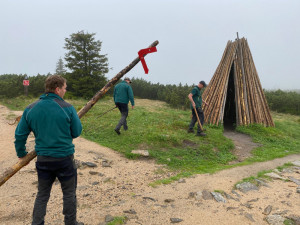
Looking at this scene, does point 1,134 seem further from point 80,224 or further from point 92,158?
point 80,224

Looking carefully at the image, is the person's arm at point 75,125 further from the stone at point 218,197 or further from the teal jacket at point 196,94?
the teal jacket at point 196,94

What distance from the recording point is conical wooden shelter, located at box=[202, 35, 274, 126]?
8773mm

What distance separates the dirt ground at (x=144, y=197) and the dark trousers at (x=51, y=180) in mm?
547

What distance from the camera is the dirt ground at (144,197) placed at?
115 inches

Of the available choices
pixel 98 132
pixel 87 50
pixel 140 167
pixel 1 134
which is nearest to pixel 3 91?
pixel 87 50

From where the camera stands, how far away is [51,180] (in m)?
2.34

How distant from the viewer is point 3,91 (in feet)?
A: 50.9

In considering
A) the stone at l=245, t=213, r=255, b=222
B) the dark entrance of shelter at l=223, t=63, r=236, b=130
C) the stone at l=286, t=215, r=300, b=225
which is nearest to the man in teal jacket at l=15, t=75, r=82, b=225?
the stone at l=245, t=213, r=255, b=222

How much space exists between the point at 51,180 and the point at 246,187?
129 inches

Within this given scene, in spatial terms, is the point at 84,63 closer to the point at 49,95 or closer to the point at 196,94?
the point at 196,94

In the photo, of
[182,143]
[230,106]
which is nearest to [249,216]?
[182,143]

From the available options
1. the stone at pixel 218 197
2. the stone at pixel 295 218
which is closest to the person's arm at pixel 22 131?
the stone at pixel 218 197

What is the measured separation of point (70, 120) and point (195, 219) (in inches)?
82.3

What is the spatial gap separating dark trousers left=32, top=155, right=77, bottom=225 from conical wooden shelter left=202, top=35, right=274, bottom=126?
7069mm
